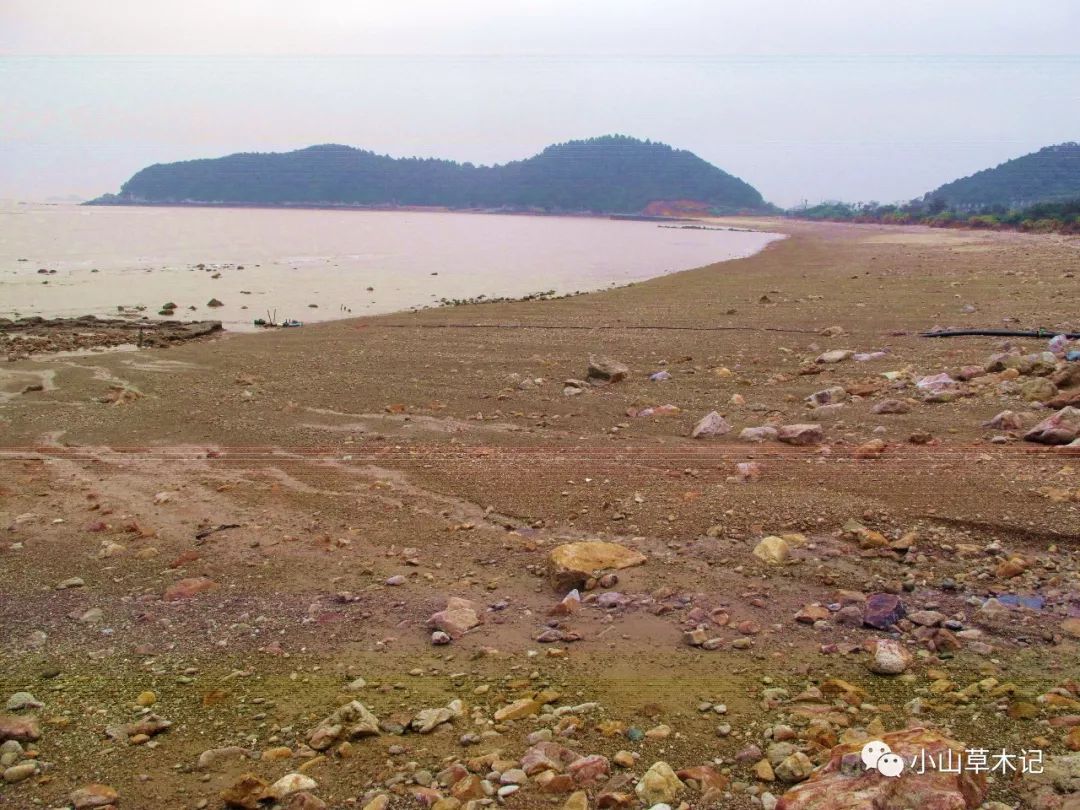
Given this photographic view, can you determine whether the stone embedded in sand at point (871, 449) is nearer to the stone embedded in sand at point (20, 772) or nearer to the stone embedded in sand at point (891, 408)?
the stone embedded in sand at point (891, 408)

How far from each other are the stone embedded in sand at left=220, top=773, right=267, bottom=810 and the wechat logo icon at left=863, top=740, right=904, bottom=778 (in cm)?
182

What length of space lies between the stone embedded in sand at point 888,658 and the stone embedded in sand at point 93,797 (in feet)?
8.84

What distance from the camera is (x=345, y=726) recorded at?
9.45 feet

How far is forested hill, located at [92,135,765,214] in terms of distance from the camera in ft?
460

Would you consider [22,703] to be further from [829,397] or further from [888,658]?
[829,397]

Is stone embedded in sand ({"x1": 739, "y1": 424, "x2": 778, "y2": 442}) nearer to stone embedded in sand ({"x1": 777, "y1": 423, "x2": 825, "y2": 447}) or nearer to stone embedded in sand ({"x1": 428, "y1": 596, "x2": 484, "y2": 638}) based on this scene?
stone embedded in sand ({"x1": 777, "y1": 423, "x2": 825, "y2": 447})

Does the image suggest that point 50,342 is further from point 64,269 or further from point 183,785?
point 64,269

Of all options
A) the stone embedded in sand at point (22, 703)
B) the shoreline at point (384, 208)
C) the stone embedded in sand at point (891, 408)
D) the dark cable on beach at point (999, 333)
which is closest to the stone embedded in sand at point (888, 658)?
the stone embedded in sand at point (22, 703)

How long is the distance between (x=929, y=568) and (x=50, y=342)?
40.1 feet

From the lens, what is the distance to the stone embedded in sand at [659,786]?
2467 mm

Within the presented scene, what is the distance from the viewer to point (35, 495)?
Result: 5543 mm

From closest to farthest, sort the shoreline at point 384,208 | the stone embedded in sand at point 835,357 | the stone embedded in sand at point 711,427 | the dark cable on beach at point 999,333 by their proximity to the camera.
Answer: the stone embedded in sand at point 711,427, the stone embedded in sand at point 835,357, the dark cable on beach at point 999,333, the shoreline at point 384,208

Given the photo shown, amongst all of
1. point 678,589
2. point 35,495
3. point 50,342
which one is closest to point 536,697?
point 678,589

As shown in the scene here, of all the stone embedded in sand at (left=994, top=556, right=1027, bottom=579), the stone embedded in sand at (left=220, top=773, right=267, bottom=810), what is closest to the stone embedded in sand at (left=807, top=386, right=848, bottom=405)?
the stone embedded in sand at (left=994, top=556, right=1027, bottom=579)
